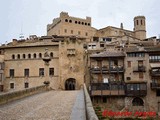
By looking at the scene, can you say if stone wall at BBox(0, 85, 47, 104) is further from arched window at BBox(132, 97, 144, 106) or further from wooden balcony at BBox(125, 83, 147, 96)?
arched window at BBox(132, 97, 144, 106)

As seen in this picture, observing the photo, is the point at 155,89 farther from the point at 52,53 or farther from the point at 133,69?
the point at 52,53

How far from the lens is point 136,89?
175ft

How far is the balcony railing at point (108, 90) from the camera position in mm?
53094

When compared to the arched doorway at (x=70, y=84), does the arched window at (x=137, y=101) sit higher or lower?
lower

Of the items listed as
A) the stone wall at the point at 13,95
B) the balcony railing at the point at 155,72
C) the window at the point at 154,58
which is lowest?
the stone wall at the point at 13,95

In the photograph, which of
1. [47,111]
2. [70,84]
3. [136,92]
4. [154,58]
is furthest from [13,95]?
[154,58]

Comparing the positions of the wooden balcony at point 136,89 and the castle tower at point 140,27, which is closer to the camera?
the wooden balcony at point 136,89

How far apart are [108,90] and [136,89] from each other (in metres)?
5.38

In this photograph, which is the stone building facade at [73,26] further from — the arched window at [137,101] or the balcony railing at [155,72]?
the arched window at [137,101]

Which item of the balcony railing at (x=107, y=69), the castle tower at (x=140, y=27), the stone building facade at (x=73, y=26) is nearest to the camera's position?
the balcony railing at (x=107, y=69)

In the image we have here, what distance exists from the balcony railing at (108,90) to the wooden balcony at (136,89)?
42.9 inches

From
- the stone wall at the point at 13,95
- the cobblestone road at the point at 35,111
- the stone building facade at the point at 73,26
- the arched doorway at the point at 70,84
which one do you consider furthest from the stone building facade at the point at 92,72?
the stone building facade at the point at 73,26

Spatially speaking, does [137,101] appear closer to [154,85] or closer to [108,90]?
[154,85]

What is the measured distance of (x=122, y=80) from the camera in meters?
55.6
